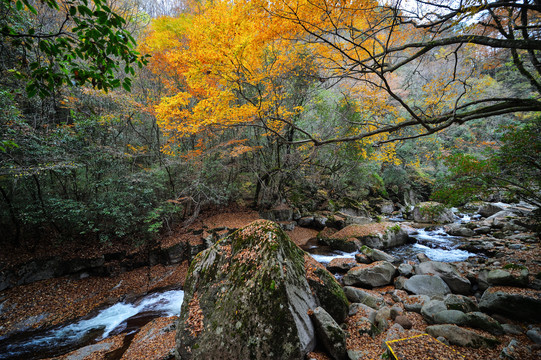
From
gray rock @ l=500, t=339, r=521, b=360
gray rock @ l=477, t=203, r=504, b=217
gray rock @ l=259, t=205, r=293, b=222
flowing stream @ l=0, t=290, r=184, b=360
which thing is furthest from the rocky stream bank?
gray rock @ l=477, t=203, r=504, b=217

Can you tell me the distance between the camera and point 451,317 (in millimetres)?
3766

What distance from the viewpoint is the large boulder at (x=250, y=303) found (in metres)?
3.21

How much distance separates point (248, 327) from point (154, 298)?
17.0 feet

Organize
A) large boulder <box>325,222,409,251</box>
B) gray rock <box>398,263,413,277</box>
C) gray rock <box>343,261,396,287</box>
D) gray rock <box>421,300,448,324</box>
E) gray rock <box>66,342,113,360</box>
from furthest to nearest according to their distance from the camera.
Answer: large boulder <box>325,222,409,251</box>
gray rock <box>398,263,413,277</box>
gray rock <box>343,261,396,287</box>
gray rock <box>66,342,113,360</box>
gray rock <box>421,300,448,324</box>

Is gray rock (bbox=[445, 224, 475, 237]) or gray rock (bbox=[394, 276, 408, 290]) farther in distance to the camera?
gray rock (bbox=[445, 224, 475, 237])

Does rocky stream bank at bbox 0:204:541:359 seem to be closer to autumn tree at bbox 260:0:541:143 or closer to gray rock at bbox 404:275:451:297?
gray rock at bbox 404:275:451:297

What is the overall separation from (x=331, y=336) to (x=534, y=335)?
10.1ft

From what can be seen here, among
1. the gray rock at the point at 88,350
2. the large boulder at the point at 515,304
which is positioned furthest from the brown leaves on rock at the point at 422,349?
the gray rock at the point at 88,350

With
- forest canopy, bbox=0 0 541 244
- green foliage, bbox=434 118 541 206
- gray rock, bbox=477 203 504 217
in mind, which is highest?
forest canopy, bbox=0 0 541 244

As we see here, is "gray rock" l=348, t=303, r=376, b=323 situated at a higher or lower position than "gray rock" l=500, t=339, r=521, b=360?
lower

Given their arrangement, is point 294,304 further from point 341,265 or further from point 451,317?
point 341,265

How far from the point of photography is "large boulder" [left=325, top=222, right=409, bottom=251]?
31.6 feet

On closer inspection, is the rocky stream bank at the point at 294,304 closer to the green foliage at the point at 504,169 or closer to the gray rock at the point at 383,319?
the gray rock at the point at 383,319

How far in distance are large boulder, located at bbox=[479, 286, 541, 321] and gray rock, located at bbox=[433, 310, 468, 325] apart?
98cm
